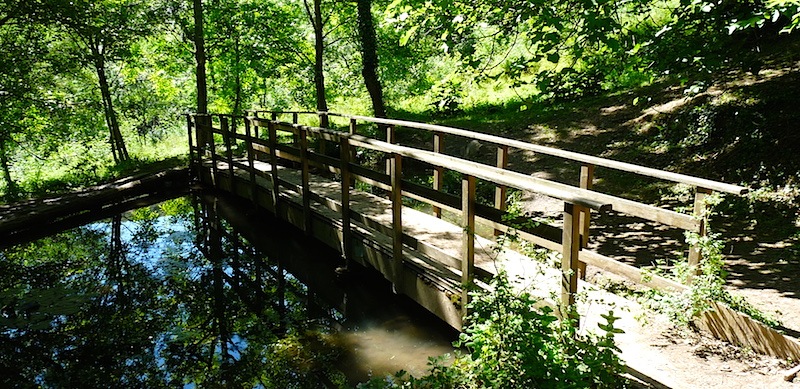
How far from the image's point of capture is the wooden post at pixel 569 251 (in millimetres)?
3461

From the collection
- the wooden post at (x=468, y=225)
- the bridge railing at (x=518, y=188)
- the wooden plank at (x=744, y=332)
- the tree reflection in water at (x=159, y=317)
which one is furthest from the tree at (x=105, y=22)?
the wooden plank at (x=744, y=332)

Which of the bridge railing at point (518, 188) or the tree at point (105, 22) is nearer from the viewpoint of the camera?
the bridge railing at point (518, 188)

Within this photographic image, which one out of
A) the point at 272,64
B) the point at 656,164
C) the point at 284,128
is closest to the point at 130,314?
the point at 284,128

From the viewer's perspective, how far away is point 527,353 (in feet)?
9.92

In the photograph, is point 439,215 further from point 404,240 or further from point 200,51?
point 200,51

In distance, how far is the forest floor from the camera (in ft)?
11.4

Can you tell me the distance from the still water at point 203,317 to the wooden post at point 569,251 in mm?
1708

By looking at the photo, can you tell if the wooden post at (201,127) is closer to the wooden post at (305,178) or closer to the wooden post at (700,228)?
the wooden post at (305,178)

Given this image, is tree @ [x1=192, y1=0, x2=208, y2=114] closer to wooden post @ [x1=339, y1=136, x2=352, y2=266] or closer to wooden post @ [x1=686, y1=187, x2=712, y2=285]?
wooden post @ [x1=339, y1=136, x2=352, y2=266]

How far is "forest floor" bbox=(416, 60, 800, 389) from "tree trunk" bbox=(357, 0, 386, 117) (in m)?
3.76

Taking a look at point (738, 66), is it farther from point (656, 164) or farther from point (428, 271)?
point (428, 271)

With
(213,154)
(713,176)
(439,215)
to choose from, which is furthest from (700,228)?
(213,154)

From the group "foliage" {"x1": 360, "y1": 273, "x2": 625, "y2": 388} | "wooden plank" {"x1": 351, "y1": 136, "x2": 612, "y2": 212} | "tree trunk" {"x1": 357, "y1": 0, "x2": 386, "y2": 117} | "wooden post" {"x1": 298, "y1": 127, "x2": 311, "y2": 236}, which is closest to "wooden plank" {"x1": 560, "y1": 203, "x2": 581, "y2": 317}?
"wooden plank" {"x1": 351, "y1": 136, "x2": 612, "y2": 212}

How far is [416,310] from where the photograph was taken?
18.9 feet
